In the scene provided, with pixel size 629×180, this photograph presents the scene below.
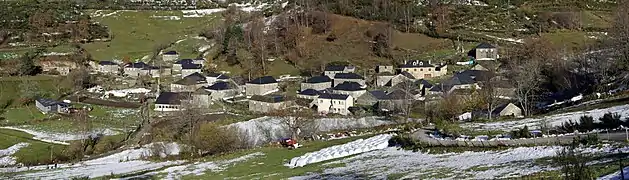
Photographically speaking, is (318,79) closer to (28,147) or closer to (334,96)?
(334,96)

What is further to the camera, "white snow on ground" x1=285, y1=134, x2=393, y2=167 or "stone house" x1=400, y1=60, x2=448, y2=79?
"stone house" x1=400, y1=60, x2=448, y2=79

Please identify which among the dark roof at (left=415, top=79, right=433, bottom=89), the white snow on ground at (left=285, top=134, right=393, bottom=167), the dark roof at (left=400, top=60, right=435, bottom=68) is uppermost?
the white snow on ground at (left=285, top=134, right=393, bottom=167)

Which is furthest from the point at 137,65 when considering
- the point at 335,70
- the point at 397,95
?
the point at 397,95

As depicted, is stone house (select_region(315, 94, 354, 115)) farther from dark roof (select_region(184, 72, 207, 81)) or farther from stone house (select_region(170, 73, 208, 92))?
dark roof (select_region(184, 72, 207, 81))

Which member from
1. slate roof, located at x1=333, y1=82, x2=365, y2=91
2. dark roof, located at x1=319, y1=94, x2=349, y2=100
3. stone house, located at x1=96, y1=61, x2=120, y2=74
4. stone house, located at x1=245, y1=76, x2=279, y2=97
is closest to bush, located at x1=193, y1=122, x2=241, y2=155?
dark roof, located at x1=319, y1=94, x2=349, y2=100

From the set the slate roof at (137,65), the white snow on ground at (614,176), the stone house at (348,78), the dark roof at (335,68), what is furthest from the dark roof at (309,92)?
the white snow on ground at (614,176)

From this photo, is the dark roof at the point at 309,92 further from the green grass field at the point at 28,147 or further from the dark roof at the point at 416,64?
the green grass field at the point at 28,147
